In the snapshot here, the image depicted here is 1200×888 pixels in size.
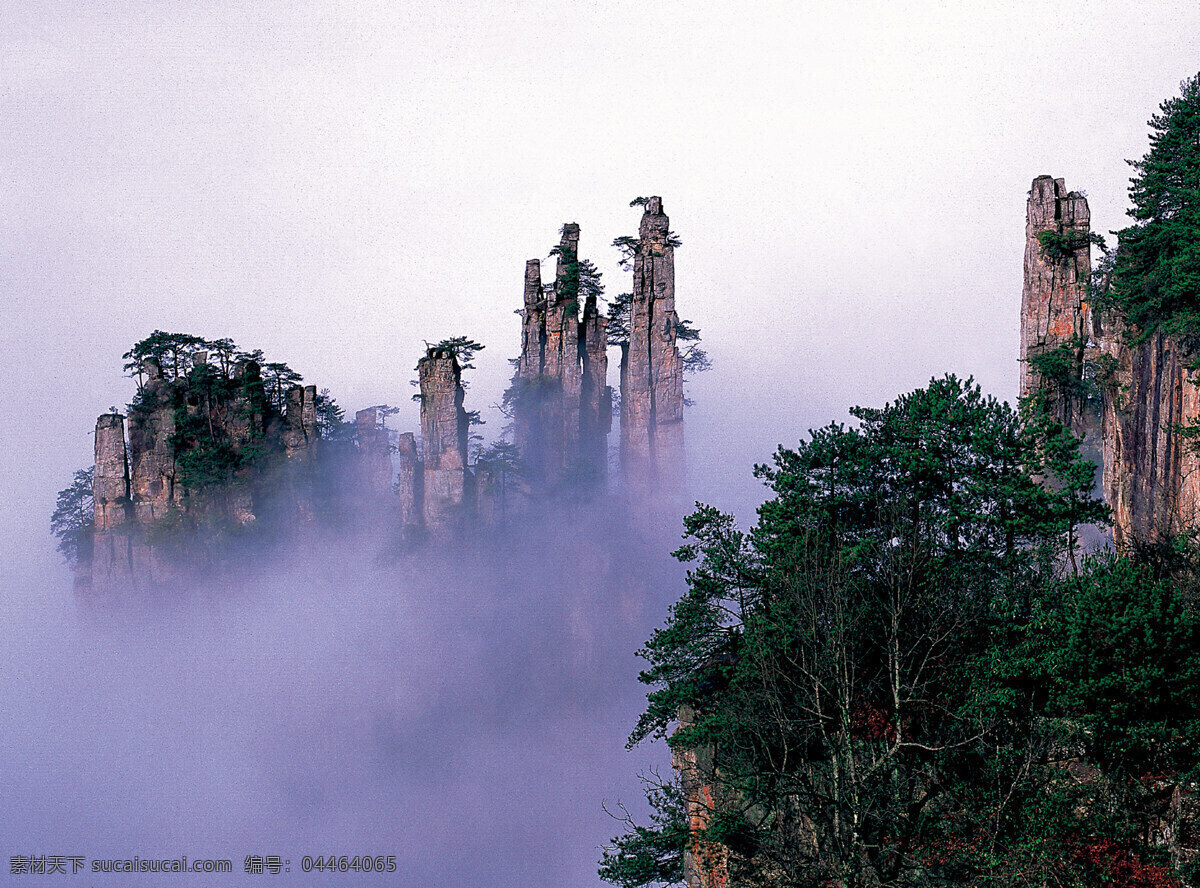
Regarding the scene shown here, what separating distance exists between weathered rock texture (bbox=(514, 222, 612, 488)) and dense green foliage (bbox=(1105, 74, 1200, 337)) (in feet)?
155

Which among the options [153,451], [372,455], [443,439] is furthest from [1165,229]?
[153,451]

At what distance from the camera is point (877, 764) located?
19719mm

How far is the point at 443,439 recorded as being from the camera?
7744cm

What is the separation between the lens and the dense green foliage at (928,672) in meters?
20.2

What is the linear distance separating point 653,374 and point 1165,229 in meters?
48.1

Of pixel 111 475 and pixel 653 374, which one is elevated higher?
pixel 653 374

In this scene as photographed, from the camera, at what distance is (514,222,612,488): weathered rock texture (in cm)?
7875

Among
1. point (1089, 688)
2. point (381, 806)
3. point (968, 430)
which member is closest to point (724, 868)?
point (1089, 688)

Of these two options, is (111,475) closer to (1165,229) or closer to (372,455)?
(372,455)

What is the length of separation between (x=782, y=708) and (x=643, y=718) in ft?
28.3

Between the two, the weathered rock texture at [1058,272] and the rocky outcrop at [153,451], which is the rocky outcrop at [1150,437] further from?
the rocky outcrop at [153,451]

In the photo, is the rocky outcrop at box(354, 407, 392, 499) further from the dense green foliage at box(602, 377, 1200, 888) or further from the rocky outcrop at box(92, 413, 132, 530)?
the dense green foliage at box(602, 377, 1200, 888)

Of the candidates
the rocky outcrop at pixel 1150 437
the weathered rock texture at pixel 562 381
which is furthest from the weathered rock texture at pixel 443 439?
the rocky outcrop at pixel 1150 437

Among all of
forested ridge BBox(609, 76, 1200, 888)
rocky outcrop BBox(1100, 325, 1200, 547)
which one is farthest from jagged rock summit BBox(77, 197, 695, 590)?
forested ridge BBox(609, 76, 1200, 888)
